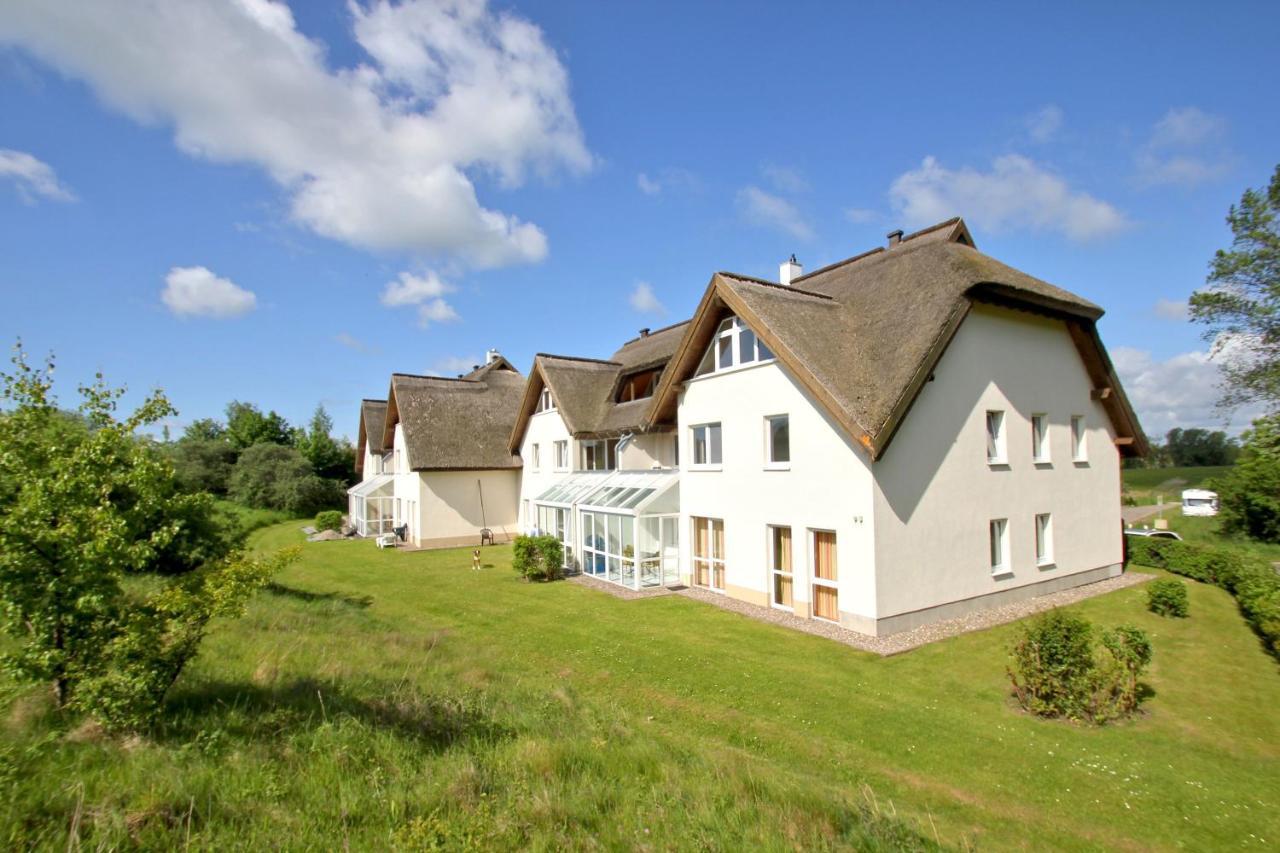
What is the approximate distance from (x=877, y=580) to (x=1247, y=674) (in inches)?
271

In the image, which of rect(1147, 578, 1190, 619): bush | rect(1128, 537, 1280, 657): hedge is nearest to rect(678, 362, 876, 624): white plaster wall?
rect(1128, 537, 1280, 657): hedge

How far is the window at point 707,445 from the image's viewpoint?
57.2 ft

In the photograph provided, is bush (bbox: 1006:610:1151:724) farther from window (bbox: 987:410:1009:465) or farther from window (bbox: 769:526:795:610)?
window (bbox: 987:410:1009:465)

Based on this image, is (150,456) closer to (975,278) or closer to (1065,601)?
(975,278)

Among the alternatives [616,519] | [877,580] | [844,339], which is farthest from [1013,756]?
[616,519]

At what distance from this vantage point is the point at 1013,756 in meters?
8.06

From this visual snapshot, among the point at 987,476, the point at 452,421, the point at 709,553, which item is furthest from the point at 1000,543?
the point at 452,421

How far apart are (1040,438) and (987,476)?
340cm

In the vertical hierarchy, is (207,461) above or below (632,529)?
above

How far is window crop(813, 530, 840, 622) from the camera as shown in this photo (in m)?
13.7

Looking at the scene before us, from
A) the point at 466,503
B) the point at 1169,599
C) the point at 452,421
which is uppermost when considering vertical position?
the point at 452,421

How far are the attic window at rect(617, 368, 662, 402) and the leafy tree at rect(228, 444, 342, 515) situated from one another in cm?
2933

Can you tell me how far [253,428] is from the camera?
5291 cm

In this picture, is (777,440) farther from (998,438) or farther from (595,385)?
(595,385)
